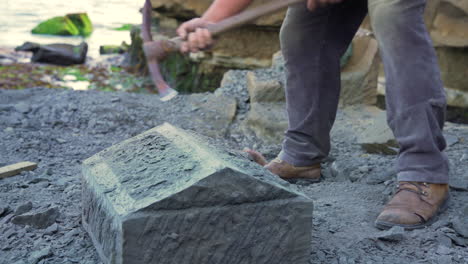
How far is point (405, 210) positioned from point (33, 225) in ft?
4.39

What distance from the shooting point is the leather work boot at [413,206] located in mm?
1894

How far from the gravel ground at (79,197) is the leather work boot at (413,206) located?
40mm

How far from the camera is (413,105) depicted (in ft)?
6.23

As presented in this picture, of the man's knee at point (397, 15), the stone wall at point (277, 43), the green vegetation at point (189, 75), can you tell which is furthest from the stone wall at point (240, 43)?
the man's knee at point (397, 15)

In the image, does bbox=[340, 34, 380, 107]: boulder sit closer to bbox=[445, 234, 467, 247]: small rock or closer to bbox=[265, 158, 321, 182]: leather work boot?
bbox=[265, 158, 321, 182]: leather work boot

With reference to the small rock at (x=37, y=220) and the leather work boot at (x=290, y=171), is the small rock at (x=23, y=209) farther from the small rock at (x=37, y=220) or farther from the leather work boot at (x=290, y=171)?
the leather work boot at (x=290, y=171)

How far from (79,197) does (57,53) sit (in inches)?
305

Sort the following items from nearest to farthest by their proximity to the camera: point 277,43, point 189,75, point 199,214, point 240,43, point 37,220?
1. point 199,214
2. point 37,220
3. point 277,43
4. point 240,43
5. point 189,75

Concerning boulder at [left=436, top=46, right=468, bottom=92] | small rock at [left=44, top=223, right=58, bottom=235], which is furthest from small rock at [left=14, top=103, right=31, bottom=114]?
boulder at [left=436, top=46, right=468, bottom=92]

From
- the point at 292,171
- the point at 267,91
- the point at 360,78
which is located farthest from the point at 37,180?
the point at 360,78

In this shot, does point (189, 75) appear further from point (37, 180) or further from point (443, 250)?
point (443, 250)

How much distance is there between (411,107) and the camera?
1903 mm

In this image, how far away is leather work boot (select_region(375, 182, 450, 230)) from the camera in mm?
1894

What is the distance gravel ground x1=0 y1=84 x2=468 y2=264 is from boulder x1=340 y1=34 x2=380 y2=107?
32cm
